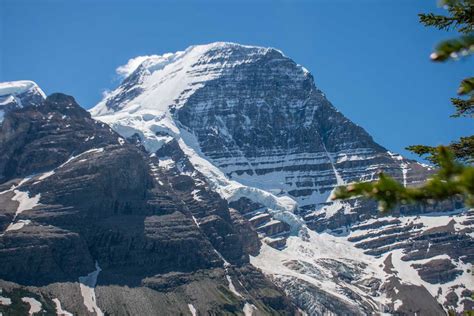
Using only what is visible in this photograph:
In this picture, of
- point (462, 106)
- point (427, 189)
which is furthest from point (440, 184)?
point (462, 106)

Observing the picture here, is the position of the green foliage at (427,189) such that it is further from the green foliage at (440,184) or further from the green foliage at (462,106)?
the green foliage at (462,106)

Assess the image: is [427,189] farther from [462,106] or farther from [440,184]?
[462,106]

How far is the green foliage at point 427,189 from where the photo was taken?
6.68 m

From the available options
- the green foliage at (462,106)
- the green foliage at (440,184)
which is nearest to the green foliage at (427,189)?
the green foliage at (440,184)

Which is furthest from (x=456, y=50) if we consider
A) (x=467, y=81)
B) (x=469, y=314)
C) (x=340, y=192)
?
(x=469, y=314)

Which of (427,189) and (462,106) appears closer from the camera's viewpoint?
(427,189)

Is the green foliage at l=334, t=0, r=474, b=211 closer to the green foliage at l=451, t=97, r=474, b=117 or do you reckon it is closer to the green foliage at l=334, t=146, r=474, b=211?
the green foliage at l=334, t=146, r=474, b=211

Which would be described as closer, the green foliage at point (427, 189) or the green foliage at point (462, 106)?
the green foliage at point (427, 189)

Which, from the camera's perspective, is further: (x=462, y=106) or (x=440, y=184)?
(x=462, y=106)

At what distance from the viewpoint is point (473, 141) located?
1902 cm

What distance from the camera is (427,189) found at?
7297mm

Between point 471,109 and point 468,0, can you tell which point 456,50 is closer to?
point 468,0

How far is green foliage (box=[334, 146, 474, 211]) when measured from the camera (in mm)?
6676

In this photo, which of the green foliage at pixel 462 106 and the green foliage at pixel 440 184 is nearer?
the green foliage at pixel 440 184
